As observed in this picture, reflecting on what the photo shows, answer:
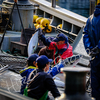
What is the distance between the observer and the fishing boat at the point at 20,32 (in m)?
6.88

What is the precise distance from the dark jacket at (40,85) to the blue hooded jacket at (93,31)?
104cm

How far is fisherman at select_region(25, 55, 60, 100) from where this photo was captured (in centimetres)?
429

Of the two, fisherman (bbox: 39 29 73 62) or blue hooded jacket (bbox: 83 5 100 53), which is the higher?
blue hooded jacket (bbox: 83 5 100 53)

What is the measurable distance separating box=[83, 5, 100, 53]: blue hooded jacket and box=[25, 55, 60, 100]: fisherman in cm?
96

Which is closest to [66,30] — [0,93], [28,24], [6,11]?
[28,24]

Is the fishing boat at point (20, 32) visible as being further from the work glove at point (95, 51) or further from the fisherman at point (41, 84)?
the work glove at point (95, 51)

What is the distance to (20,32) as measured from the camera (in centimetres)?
1279

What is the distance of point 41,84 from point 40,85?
0.08 ft

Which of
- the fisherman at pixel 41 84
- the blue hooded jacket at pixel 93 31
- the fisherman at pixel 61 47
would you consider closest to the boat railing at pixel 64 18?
the fisherman at pixel 61 47

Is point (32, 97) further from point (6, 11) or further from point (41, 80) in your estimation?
point (6, 11)

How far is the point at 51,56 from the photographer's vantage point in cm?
820

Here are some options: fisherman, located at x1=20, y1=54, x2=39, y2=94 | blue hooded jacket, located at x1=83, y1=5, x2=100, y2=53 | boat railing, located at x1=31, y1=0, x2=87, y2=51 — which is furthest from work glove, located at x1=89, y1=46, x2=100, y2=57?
boat railing, located at x1=31, y1=0, x2=87, y2=51

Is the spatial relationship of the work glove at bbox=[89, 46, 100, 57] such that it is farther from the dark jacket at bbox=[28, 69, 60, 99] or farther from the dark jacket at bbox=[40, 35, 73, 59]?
the dark jacket at bbox=[40, 35, 73, 59]

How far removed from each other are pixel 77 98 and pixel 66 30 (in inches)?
476
